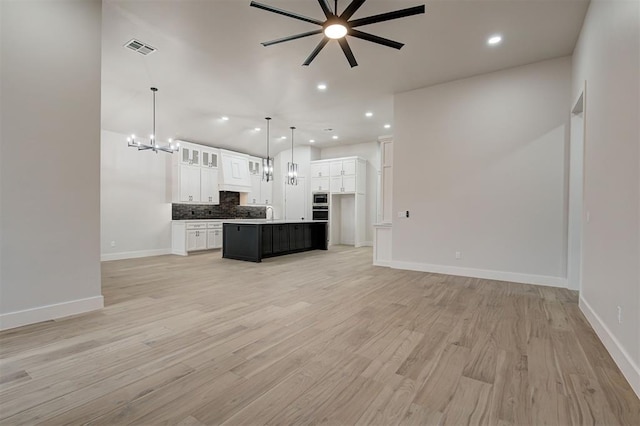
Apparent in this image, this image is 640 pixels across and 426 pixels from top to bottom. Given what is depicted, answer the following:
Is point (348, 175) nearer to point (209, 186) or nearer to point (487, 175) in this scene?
point (209, 186)

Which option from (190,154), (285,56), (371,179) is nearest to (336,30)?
(285,56)

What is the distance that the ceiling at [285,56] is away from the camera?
11.5ft

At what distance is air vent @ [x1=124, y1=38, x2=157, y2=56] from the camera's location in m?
4.10

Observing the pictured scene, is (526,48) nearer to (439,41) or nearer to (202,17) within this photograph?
(439,41)

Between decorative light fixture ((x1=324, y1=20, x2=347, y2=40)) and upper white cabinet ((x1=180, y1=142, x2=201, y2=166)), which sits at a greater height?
decorative light fixture ((x1=324, y1=20, x2=347, y2=40))

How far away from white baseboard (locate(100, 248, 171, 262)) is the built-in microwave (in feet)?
15.2

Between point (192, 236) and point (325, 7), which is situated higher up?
point (325, 7)

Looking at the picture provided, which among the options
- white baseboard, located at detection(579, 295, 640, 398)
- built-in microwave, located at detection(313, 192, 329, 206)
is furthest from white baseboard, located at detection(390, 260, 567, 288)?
built-in microwave, located at detection(313, 192, 329, 206)

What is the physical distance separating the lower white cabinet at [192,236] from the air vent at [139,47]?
435 centimetres

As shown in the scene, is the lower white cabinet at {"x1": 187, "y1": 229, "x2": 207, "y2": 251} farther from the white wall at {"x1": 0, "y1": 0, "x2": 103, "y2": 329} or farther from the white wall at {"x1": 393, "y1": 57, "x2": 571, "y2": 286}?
the white wall at {"x1": 393, "y1": 57, "x2": 571, "y2": 286}

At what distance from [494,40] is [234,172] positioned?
7454 millimetres

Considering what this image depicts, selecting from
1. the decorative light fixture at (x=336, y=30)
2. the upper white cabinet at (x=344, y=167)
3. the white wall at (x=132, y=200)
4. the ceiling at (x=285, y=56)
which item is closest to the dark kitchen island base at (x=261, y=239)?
the white wall at (x=132, y=200)

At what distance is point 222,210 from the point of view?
9609 mm

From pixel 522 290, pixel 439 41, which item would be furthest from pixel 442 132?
pixel 522 290
